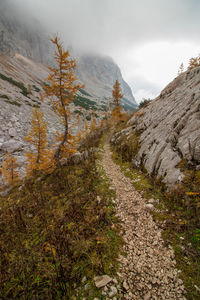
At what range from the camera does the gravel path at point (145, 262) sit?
10.0 feet

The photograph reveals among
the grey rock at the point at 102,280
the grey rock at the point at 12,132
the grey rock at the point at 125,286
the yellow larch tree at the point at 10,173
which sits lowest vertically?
the yellow larch tree at the point at 10,173

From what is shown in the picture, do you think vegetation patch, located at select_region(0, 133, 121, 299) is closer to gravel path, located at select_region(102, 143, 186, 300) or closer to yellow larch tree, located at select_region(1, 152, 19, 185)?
gravel path, located at select_region(102, 143, 186, 300)

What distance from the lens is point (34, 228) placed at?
17.7 ft

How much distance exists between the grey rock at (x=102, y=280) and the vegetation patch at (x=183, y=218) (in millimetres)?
1902

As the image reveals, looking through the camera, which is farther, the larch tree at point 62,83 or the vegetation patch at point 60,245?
the larch tree at point 62,83

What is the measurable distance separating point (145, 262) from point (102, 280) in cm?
140

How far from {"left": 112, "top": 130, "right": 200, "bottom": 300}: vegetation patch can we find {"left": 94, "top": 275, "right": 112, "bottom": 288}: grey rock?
190 cm

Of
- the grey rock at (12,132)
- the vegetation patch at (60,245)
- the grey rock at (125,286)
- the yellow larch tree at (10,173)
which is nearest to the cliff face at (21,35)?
the grey rock at (12,132)

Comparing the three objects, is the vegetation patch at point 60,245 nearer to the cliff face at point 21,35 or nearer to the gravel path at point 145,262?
the gravel path at point 145,262

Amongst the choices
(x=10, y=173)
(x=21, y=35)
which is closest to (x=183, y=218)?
(x=10, y=173)

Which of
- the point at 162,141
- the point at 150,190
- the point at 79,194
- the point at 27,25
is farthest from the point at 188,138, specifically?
the point at 27,25

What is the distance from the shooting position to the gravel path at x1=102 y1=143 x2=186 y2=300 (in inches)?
120

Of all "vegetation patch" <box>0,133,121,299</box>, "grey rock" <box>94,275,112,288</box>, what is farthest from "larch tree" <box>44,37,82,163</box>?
"grey rock" <box>94,275,112,288</box>

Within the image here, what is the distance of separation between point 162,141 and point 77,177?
23.2 ft
